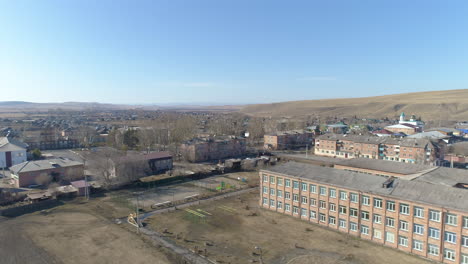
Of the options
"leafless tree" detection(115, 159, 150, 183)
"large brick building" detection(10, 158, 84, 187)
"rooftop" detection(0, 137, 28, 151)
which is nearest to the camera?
"large brick building" detection(10, 158, 84, 187)

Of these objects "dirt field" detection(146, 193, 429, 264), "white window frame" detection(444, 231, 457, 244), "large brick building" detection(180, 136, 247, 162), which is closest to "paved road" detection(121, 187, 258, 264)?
"dirt field" detection(146, 193, 429, 264)

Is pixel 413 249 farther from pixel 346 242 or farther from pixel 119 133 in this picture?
pixel 119 133

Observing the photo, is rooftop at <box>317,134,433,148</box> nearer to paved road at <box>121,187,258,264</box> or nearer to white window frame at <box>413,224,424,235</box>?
white window frame at <box>413,224,424,235</box>

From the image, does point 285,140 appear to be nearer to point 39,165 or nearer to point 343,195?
point 343,195

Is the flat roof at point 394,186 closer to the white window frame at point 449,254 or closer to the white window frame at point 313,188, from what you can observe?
the white window frame at point 313,188

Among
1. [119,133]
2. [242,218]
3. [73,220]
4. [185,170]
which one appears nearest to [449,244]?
[242,218]

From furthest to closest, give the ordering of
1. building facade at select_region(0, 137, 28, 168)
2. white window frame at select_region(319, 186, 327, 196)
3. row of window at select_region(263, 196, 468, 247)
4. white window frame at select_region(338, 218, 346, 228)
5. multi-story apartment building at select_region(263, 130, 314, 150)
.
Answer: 1. multi-story apartment building at select_region(263, 130, 314, 150)
2. building facade at select_region(0, 137, 28, 168)
3. white window frame at select_region(319, 186, 327, 196)
4. white window frame at select_region(338, 218, 346, 228)
5. row of window at select_region(263, 196, 468, 247)

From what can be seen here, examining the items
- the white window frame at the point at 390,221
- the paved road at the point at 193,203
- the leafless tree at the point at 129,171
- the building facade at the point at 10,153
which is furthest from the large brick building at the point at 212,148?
the white window frame at the point at 390,221
